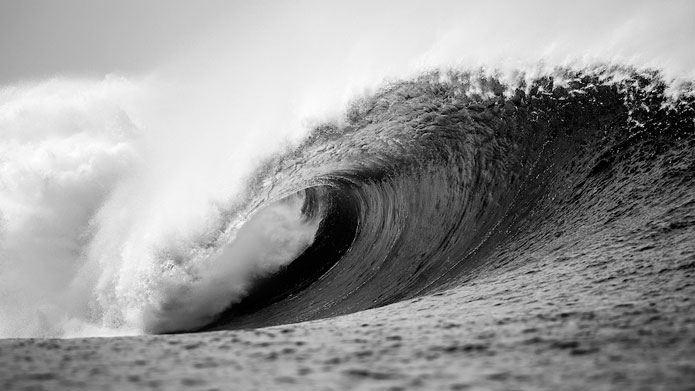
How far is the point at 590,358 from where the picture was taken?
4.60 feet

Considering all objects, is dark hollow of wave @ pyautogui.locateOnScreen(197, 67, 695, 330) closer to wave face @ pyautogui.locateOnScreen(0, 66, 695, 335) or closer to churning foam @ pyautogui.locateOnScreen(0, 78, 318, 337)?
wave face @ pyautogui.locateOnScreen(0, 66, 695, 335)

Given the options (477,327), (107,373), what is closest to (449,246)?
(477,327)

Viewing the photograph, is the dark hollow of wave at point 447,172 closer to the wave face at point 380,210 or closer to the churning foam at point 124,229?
the wave face at point 380,210

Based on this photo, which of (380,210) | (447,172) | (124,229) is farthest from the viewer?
(124,229)

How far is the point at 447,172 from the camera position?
6.45 m

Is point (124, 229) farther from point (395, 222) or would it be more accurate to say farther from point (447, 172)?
point (447, 172)

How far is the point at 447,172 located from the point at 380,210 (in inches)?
48.7

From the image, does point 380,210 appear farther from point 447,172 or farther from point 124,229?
point 124,229

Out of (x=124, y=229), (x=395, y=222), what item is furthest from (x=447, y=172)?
(x=124, y=229)

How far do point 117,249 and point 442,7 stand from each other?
9093 mm

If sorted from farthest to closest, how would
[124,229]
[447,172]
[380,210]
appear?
[124,229]
[380,210]
[447,172]

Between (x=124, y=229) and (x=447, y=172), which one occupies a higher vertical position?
(x=124, y=229)

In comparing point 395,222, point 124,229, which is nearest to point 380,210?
point 395,222

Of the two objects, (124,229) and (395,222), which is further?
(124,229)
